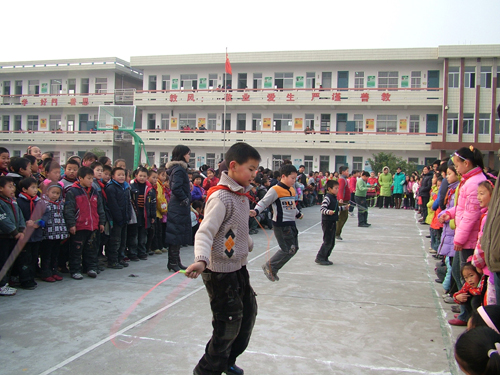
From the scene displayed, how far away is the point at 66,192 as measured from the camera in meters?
6.36

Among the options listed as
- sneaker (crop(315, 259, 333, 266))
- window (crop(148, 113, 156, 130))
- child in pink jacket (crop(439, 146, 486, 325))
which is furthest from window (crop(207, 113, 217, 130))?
child in pink jacket (crop(439, 146, 486, 325))

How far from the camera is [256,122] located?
3566cm

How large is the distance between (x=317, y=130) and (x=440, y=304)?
29.8 metres

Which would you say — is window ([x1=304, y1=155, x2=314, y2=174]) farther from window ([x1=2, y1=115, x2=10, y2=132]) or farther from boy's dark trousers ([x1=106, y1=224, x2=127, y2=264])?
window ([x1=2, y1=115, x2=10, y2=132])

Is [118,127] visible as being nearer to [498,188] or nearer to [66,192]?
[66,192]

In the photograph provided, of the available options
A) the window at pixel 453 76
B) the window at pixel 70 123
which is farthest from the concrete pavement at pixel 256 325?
the window at pixel 70 123

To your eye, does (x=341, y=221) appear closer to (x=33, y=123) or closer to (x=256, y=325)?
(x=256, y=325)

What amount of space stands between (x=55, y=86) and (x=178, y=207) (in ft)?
126

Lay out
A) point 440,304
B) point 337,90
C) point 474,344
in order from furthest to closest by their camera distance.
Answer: point 337,90
point 440,304
point 474,344

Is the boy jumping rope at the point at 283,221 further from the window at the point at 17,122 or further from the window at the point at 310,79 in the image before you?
the window at the point at 17,122

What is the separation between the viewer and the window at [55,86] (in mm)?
39406

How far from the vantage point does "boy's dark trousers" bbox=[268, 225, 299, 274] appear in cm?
614

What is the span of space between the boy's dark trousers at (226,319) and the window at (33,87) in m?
43.1

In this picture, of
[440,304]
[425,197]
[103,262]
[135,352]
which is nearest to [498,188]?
[440,304]
